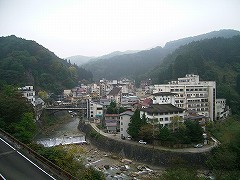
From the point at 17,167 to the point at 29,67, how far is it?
52.7m

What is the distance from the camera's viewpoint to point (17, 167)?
10.9m

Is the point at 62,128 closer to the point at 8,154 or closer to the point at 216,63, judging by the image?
the point at 8,154

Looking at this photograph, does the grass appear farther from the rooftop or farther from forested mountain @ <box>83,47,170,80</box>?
forested mountain @ <box>83,47,170,80</box>

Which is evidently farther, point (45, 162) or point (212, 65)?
point (212, 65)

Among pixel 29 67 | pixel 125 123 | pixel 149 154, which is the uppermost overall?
pixel 29 67

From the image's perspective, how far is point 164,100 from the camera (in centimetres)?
3294

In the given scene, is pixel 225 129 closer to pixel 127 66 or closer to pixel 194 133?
pixel 194 133

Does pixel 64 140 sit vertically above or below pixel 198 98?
below

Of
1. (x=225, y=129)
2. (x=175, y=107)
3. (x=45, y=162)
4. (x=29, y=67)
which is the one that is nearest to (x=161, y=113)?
(x=175, y=107)

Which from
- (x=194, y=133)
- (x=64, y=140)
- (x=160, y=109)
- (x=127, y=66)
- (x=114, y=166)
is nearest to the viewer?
(x=114, y=166)

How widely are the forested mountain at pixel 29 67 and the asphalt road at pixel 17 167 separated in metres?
40.3

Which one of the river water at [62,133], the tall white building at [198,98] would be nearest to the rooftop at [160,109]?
the tall white building at [198,98]

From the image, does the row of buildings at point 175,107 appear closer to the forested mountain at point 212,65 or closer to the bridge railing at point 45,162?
the bridge railing at point 45,162

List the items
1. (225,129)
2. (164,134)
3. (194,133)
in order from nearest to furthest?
(164,134)
(194,133)
(225,129)
